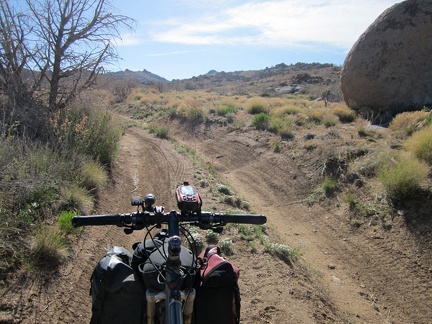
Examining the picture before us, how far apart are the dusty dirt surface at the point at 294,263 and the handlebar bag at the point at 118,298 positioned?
1.59 meters

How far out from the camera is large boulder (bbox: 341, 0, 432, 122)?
11.4 m

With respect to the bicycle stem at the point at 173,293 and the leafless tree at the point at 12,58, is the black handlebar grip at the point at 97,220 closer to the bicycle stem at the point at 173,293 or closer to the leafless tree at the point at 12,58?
the bicycle stem at the point at 173,293

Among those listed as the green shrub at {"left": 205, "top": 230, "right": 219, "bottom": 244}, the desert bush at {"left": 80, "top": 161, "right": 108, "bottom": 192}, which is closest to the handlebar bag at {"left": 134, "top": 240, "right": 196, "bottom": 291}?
the green shrub at {"left": 205, "top": 230, "right": 219, "bottom": 244}

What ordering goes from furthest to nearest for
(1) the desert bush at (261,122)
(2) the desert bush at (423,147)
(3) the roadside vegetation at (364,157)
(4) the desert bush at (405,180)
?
1. (1) the desert bush at (261,122)
2. (2) the desert bush at (423,147)
3. (3) the roadside vegetation at (364,157)
4. (4) the desert bush at (405,180)

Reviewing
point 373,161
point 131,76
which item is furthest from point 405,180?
point 131,76

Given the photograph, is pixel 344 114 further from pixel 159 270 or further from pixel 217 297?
pixel 159 270

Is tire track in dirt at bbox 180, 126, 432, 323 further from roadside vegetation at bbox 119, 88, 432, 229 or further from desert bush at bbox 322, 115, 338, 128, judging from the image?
desert bush at bbox 322, 115, 338, 128

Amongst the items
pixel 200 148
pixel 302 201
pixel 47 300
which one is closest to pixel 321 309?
pixel 47 300

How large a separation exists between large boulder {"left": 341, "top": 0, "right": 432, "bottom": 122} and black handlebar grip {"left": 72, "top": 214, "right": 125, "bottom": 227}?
10938mm

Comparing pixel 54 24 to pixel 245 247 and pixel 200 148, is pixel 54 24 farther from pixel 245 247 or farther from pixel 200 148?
pixel 245 247

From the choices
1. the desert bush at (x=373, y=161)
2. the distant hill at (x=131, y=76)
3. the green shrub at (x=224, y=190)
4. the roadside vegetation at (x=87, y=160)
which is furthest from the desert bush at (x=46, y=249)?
the distant hill at (x=131, y=76)

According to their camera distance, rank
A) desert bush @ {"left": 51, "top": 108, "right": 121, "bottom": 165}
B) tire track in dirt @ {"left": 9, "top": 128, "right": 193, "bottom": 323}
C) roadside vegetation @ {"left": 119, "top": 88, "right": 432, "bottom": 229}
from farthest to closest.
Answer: desert bush @ {"left": 51, "top": 108, "right": 121, "bottom": 165}
roadside vegetation @ {"left": 119, "top": 88, "right": 432, "bottom": 229}
tire track in dirt @ {"left": 9, "top": 128, "right": 193, "bottom": 323}

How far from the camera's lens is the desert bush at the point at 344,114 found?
41.3 ft

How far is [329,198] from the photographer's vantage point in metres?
8.11
